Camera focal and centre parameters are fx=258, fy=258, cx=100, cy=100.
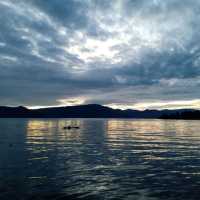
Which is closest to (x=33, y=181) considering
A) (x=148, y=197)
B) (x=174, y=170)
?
(x=148, y=197)

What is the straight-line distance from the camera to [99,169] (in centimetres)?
3000

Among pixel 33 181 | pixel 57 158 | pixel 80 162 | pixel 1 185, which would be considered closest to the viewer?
pixel 1 185

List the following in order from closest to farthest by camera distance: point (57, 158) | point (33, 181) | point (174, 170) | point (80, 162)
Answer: point (33, 181) < point (174, 170) < point (80, 162) < point (57, 158)

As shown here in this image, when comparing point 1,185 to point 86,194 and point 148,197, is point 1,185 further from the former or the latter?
point 148,197

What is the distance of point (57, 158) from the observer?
3806 cm

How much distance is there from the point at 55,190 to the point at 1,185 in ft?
16.6

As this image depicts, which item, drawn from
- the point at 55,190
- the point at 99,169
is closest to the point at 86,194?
the point at 55,190

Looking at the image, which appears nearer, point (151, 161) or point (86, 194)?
point (86, 194)

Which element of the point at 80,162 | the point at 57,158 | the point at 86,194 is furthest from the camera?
the point at 57,158

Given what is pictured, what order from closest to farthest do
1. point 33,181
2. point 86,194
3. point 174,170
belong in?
point 86,194 → point 33,181 → point 174,170

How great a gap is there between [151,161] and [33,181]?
17749mm

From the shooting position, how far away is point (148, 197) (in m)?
20.0

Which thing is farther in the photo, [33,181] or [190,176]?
[190,176]

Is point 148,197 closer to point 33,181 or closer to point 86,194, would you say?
point 86,194
